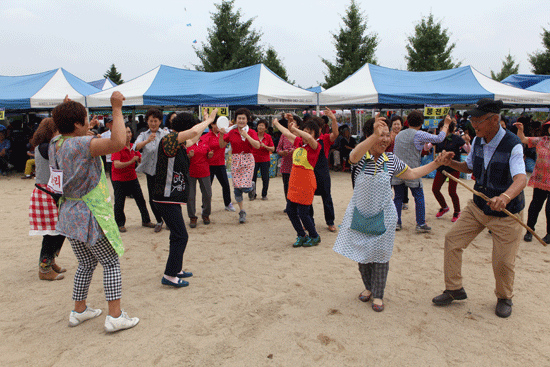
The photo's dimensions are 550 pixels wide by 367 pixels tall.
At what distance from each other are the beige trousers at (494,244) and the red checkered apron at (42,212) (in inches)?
144

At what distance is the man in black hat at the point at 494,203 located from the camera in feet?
9.20

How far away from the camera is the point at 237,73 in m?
11.9

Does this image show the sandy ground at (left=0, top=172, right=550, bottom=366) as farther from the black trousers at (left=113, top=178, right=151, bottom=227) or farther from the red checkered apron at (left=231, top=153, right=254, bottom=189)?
the red checkered apron at (left=231, top=153, right=254, bottom=189)

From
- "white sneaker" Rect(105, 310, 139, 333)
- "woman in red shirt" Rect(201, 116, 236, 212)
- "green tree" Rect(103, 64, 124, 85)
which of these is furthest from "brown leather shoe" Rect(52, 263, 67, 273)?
"green tree" Rect(103, 64, 124, 85)

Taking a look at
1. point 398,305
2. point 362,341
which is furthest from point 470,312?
point 362,341

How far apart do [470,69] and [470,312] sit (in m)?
10.9

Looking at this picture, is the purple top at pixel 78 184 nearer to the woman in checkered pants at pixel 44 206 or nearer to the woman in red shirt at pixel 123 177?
the woman in checkered pants at pixel 44 206

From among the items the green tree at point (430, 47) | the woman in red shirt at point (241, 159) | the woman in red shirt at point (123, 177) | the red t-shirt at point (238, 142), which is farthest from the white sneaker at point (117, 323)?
the green tree at point (430, 47)

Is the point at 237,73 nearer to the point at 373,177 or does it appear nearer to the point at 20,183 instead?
the point at 20,183

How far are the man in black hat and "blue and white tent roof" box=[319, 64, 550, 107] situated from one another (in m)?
7.51

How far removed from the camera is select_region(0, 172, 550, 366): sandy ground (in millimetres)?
2543

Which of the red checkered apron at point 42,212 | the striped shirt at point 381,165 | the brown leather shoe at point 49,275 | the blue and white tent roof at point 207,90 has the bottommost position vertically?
the brown leather shoe at point 49,275

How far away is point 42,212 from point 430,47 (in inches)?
1035

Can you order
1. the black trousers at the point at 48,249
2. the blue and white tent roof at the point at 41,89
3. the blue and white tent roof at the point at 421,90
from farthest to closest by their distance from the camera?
the blue and white tent roof at the point at 41,89, the blue and white tent roof at the point at 421,90, the black trousers at the point at 48,249
